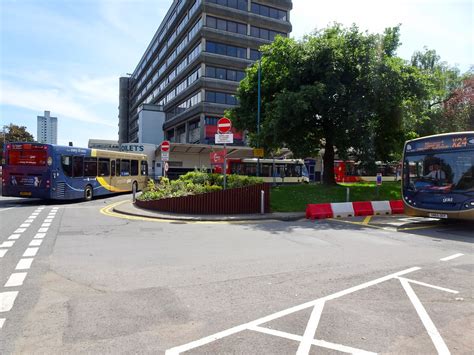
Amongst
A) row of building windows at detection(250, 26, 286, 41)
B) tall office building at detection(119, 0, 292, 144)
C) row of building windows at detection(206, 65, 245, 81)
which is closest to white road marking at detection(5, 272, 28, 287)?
tall office building at detection(119, 0, 292, 144)

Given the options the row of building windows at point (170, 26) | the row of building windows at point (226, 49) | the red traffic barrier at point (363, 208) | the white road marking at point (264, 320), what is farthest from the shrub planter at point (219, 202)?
the row of building windows at point (170, 26)

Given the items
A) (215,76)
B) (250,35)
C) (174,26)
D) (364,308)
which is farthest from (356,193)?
(174,26)

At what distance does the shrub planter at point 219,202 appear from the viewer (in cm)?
1476

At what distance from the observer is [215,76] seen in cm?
5103

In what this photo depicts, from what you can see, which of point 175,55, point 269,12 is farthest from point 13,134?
point 269,12

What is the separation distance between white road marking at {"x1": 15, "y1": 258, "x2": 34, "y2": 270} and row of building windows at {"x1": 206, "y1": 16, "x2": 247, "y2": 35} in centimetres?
4878

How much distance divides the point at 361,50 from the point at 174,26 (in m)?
49.9

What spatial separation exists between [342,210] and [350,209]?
46 centimetres

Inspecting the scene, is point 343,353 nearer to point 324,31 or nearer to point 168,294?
point 168,294

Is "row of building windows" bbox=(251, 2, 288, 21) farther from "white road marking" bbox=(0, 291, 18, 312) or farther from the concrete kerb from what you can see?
"white road marking" bbox=(0, 291, 18, 312)

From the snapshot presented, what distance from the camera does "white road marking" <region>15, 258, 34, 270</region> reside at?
6323 mm

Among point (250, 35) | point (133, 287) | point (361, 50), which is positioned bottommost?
point (133, 287)

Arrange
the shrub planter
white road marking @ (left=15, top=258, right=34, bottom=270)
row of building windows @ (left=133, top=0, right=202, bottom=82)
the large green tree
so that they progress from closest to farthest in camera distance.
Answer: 1. white road marking @ (left=15, top=258, right=34, bottom=270)
2. the shrub planter
3. the large green tree
4. row of building windows @ (left=133, top=0, right=202, bottom=82)

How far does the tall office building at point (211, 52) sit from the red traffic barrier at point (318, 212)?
107 ft
